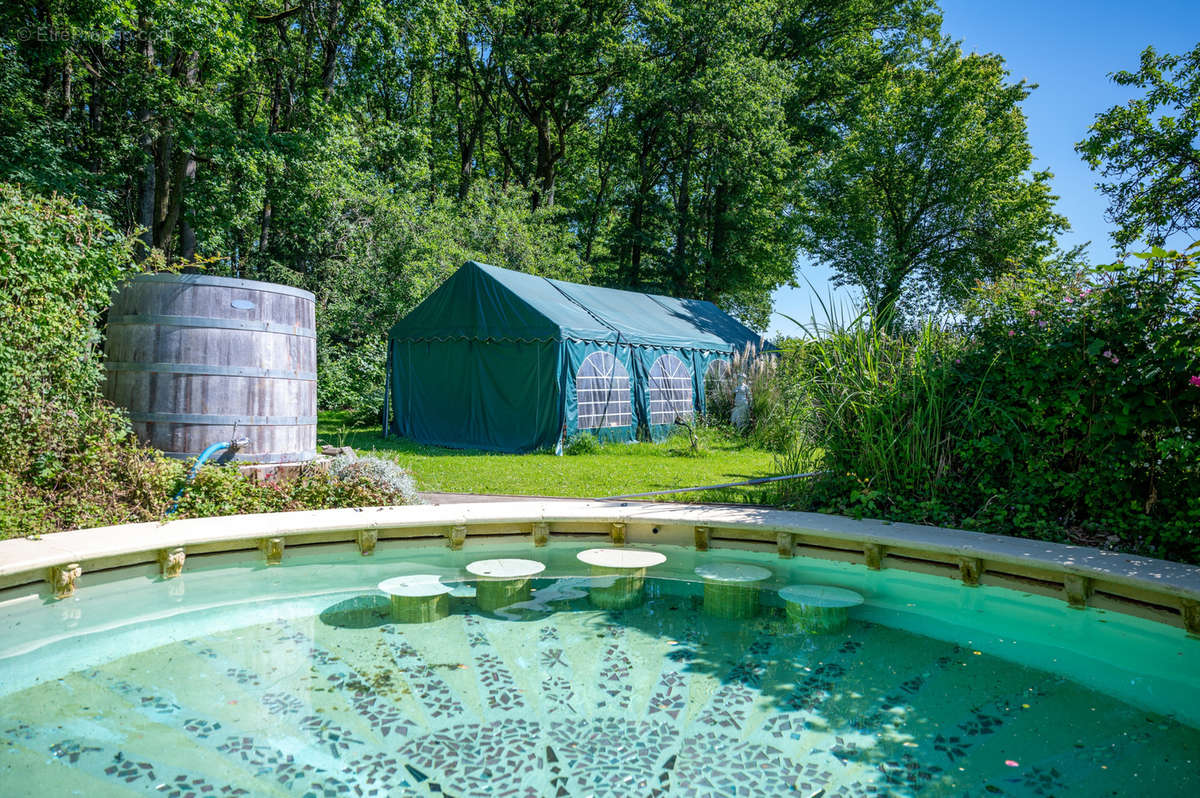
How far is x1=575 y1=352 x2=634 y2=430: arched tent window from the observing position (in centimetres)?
991

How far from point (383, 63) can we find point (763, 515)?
17081mm

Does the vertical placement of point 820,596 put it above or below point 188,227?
below

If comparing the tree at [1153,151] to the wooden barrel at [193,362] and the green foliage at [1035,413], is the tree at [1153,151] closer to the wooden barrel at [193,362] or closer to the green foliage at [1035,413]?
the green foliage at [1035,413]

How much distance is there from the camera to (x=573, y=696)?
2754 mm

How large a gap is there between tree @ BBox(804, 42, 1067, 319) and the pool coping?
49.9 feet

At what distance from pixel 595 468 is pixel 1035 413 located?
4.70m

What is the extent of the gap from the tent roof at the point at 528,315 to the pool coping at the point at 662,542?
16.7 feet

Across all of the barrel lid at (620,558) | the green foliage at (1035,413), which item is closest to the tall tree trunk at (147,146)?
the barrel lid at (620,558)

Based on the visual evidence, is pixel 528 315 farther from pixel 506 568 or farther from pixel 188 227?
pixel 188 227

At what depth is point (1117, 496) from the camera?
3.98 meters

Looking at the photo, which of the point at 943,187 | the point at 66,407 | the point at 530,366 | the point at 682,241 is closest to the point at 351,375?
the point at 530,366

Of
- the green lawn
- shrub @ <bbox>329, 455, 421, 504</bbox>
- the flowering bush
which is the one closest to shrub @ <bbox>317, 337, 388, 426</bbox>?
the green lawn

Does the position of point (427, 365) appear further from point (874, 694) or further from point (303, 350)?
point (874, 694)

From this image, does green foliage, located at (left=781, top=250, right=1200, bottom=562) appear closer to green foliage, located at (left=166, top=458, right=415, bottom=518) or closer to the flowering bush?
the flowering bush
